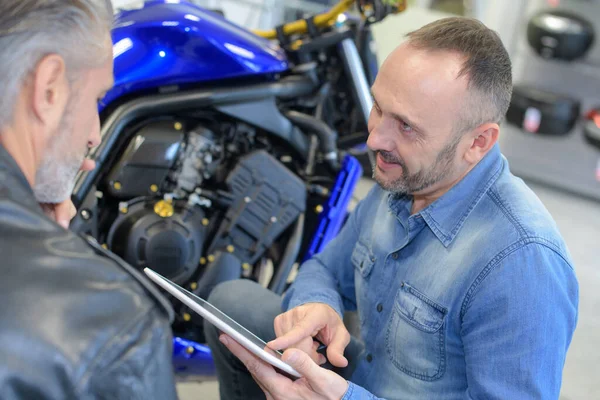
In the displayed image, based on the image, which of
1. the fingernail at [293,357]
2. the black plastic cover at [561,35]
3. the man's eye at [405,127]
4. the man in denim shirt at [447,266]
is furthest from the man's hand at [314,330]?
the black plastic cover at [561,35]

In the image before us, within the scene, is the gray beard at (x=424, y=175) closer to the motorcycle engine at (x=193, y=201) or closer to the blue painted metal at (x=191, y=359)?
the motorcycle engine at (x=193, y=201)

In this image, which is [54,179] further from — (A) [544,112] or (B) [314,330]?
(A) [544,112]

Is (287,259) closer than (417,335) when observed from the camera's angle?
No

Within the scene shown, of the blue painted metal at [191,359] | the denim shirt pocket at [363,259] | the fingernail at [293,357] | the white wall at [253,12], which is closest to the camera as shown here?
the fingernail at [293,357]

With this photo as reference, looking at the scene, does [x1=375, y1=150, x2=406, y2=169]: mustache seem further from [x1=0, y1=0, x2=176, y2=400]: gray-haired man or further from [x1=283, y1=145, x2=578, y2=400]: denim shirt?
[x1=0, y1=0, x2=176, y2=400]: gray-haired man

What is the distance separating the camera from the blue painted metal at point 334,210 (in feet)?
6.23

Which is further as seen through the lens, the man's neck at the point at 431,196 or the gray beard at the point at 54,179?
the man's neck at the point at 431,196

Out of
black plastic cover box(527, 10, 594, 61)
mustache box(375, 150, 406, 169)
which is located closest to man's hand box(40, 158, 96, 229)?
mustache box(375, 150, 406, 169)

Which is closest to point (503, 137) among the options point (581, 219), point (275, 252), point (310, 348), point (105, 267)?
point (581, 219)

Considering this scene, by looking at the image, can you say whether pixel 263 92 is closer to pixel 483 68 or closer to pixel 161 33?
pixel 161 33

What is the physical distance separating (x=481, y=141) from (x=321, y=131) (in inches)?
30.3

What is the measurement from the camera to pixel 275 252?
190cm

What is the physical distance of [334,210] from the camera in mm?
1898

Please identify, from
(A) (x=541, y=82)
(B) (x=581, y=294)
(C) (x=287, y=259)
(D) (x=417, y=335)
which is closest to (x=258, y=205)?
(C) (x=287, y=259)
